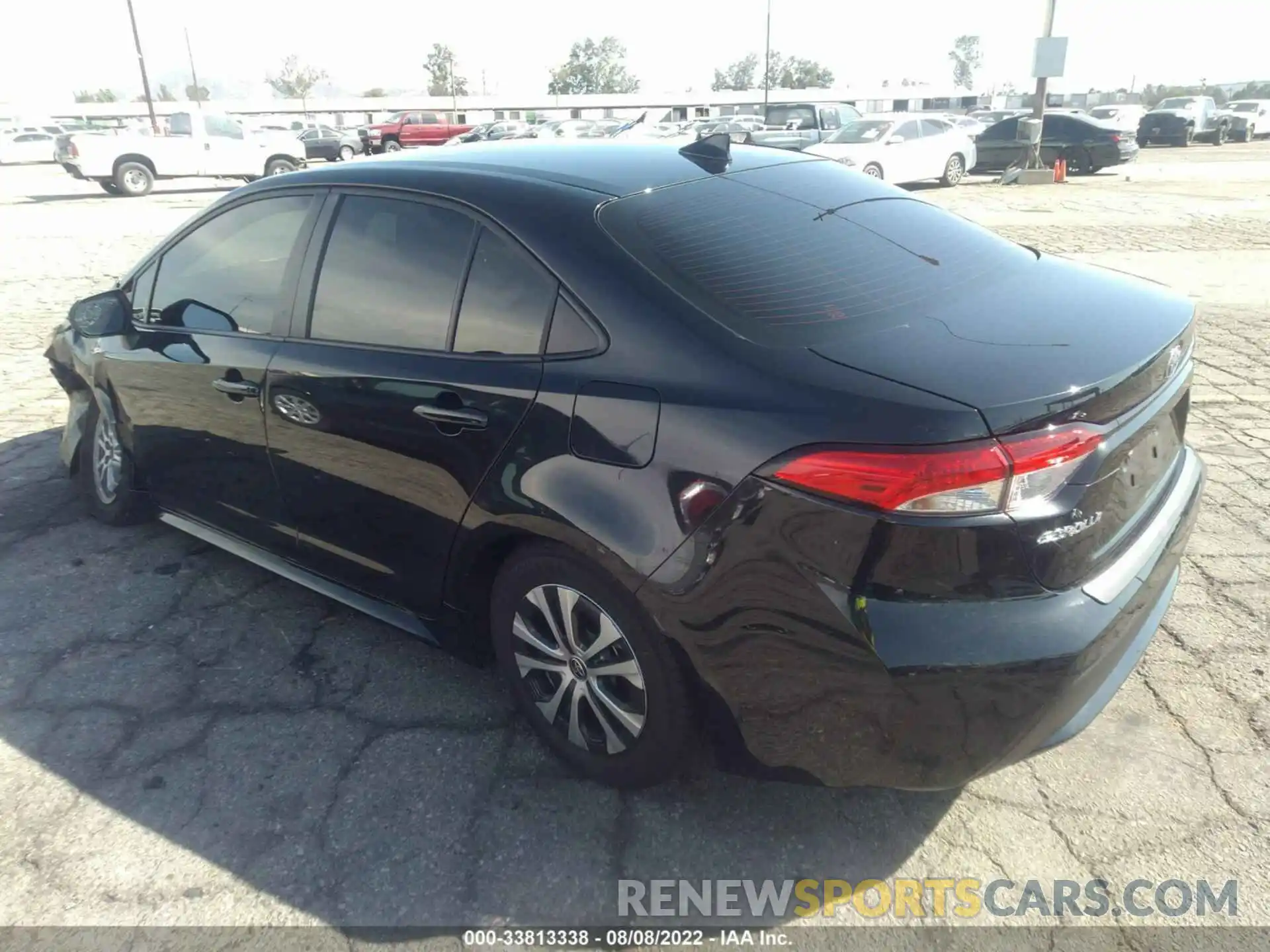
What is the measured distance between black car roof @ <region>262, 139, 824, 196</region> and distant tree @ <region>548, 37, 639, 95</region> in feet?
372

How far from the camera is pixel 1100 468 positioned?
80.8 inches

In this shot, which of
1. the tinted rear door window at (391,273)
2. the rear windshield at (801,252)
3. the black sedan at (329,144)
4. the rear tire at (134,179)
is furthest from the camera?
the black sedan at (329,144)

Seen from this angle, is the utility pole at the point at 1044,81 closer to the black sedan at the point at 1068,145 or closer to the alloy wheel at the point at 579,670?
the black sedan at the point at 1068,145

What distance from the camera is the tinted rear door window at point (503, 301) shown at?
246 centimetres

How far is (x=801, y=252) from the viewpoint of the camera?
2570 mm

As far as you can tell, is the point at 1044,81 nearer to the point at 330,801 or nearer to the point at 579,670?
the point at 579,670

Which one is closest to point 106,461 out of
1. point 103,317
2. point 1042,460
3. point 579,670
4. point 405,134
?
point 103,317

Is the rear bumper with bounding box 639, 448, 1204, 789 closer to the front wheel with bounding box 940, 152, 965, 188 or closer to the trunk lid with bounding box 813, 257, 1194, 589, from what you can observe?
the trunk lid with bounding box 813, 257, 1194, 589

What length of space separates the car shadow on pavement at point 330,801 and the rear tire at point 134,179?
2212 cm

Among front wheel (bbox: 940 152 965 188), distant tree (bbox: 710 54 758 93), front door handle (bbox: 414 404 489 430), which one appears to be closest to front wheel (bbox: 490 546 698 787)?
front door handle (bbox: 414 404 489 430)

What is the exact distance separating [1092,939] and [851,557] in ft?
3.54

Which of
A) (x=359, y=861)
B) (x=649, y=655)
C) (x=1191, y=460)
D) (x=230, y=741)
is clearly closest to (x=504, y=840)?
(x=359, y=861)

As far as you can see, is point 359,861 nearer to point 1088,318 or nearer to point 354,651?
point 354,651

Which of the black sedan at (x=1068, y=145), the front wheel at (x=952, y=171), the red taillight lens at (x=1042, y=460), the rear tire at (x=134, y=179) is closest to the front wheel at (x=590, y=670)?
the red taillight lens at (x=1042, y=460)
